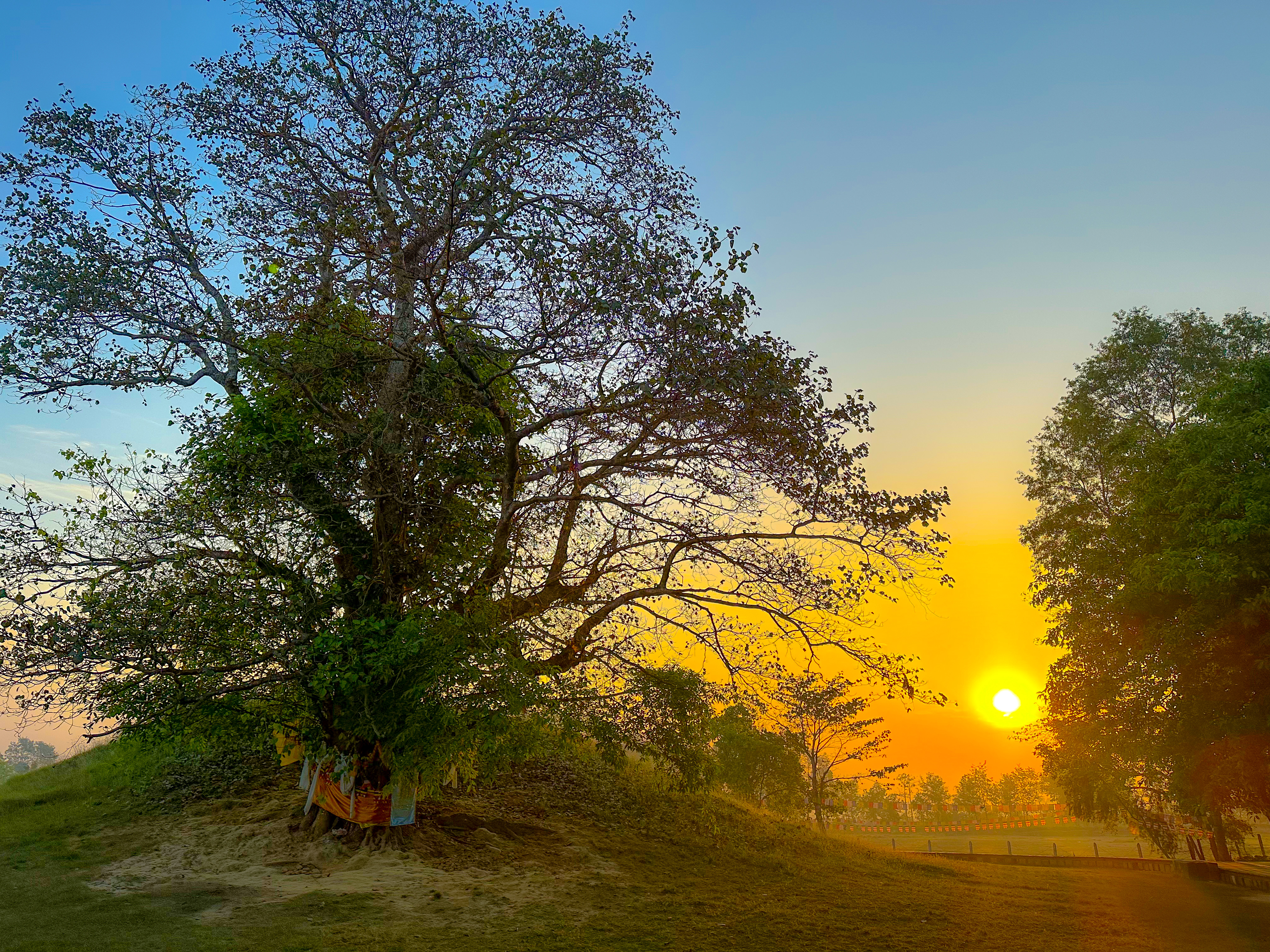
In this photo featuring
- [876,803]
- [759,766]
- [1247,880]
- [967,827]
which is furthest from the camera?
[876,803]

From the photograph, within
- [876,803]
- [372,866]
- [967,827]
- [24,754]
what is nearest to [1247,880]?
[372,866]

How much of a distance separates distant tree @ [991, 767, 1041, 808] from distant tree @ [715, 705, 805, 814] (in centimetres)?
9014

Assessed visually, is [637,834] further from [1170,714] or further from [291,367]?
[1170,714]

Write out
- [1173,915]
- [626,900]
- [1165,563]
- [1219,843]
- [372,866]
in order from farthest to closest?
[1219,843], [1165,563], [1173,915], [372,866], [626,900]

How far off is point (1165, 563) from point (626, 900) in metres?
13.8

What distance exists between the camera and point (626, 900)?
40.9ft

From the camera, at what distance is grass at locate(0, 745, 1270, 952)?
9.91 m

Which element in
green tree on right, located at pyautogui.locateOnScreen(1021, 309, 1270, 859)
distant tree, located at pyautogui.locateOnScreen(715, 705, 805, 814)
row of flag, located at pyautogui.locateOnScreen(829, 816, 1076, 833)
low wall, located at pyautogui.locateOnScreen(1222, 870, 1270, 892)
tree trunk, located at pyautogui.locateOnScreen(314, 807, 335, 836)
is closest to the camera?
tree trunk, located at pyautogui.locateOnScreen(314, 807, 335, 836)

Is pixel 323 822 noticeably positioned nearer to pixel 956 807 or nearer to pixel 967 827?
pixel 967 827

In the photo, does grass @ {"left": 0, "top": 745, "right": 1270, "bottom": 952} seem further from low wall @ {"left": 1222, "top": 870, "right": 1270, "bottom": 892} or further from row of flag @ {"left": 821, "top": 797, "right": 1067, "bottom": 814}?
row of flag @ {"left": 821, "top": 797, "right": 1067, "bottom": 814}

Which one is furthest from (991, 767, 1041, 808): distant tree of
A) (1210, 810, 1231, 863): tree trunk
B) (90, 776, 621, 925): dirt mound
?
(90, 776, 621, 925): dirt mound

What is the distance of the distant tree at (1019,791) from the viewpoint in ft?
364

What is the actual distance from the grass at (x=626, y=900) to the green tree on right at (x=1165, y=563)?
3821 mm

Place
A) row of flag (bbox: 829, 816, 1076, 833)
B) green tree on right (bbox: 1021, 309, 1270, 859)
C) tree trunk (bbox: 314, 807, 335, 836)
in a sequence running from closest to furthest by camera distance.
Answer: tree trunk (bbox: 314, 807, 335, 836)
green tree on right (bbox: 1021, 309, 1270, 859)
row of flag (bbox: 829, 816, 1076, 833)
